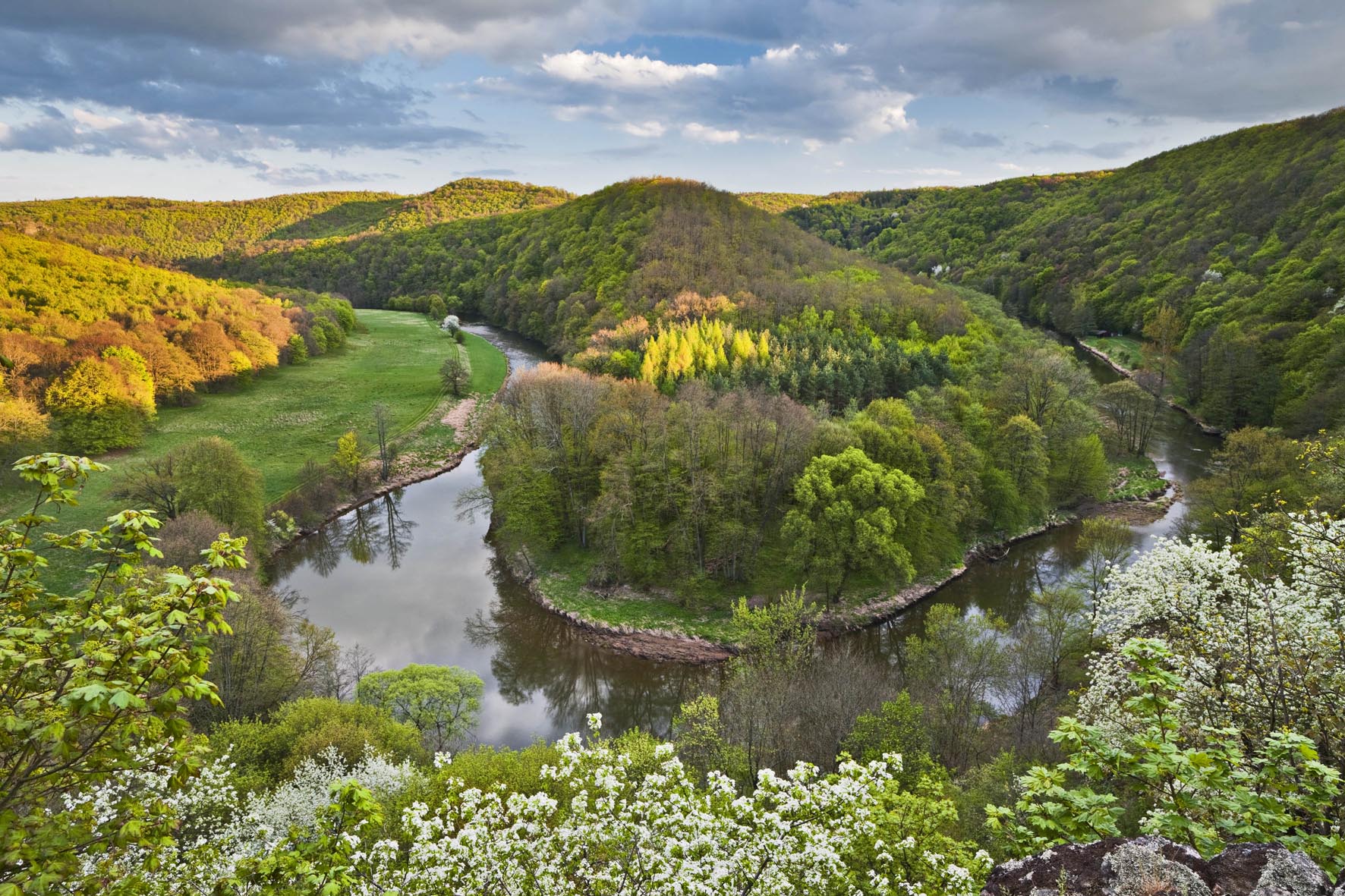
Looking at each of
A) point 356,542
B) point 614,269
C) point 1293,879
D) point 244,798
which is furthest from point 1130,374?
point 244,798

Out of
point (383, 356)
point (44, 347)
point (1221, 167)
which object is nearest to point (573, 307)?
point (383, 356)

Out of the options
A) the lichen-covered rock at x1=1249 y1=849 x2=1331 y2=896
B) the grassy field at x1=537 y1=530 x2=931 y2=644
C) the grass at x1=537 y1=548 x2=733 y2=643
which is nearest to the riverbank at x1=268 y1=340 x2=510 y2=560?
the grass at x1=537 y1=548 x2=733 y2=643

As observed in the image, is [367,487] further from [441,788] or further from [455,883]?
[455,883]

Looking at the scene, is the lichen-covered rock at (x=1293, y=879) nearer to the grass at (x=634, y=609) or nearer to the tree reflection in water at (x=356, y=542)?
the grass at (x=634, y=609)

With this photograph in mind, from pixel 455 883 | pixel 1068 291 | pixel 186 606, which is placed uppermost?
pixel 1068 291

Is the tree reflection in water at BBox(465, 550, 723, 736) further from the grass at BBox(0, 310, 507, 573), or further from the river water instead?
the grass at BBox(0, 310, 507, 573)

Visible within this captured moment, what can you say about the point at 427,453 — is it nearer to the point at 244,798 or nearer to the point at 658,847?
the point at 244,798
